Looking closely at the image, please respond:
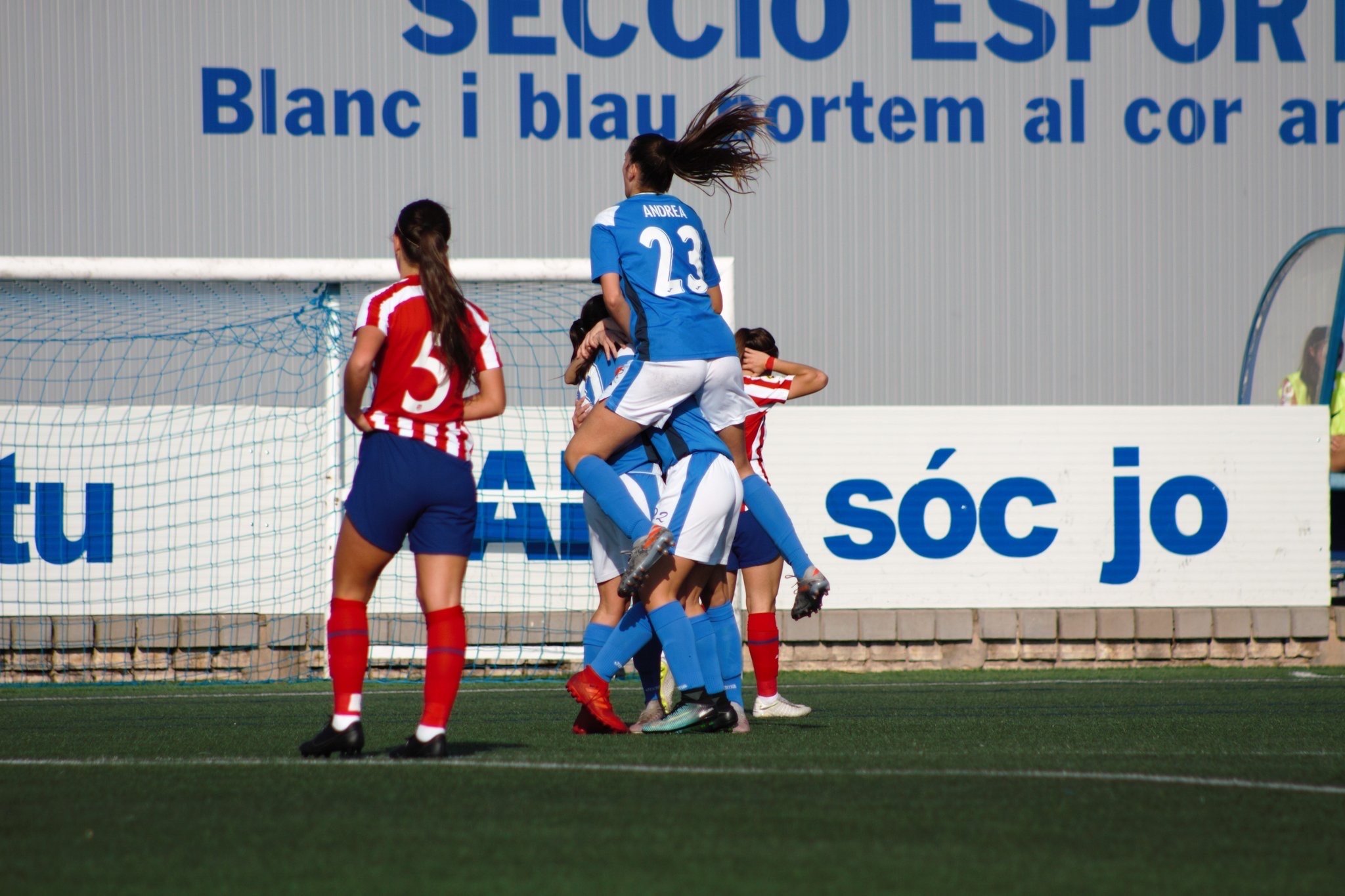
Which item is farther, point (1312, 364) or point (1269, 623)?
point (1312, 364)

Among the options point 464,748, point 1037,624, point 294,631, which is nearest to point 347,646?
point 464,748

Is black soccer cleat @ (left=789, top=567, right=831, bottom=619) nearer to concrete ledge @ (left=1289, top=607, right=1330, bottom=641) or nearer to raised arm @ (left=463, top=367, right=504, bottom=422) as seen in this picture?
raised arm @ (left=463, top=367, right=504, bottom=422)

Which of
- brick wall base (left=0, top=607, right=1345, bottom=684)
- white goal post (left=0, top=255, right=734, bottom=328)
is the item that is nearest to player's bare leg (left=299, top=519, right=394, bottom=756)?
white goal post (left=0, top=255, right=734, bottom=328)

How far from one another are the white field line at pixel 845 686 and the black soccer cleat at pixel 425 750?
3.40 metres

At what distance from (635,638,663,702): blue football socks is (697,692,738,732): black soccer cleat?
0.51 m

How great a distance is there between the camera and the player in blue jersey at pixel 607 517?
5457mm

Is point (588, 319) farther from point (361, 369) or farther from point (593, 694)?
point (361, 369)

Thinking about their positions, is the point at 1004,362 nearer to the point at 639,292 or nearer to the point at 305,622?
the point at 305,622

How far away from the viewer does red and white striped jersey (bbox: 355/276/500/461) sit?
433 cm

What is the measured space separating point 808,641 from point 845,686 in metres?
1.24

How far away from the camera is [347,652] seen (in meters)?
4.38

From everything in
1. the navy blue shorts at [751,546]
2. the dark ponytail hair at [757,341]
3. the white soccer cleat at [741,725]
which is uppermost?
the dark ponytail hair at [757,341]

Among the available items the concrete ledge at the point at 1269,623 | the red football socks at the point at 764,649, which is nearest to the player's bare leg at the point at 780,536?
the red football socks at the point at 764,649

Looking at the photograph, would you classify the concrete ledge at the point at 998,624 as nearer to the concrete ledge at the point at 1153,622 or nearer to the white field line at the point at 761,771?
the concrete ledge at the point at 1153,622
